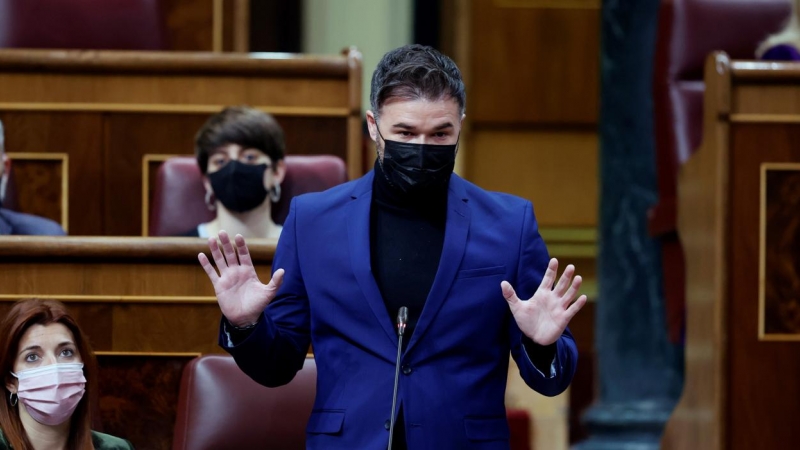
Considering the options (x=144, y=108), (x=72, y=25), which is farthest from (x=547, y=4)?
(x=144, y=108)

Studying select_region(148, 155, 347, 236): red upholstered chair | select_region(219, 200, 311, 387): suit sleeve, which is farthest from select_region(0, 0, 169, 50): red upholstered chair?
select_region(219, 200, 311, 387): suit sleeve

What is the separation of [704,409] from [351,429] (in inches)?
36.0

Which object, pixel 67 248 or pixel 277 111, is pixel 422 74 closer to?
pixel 67 248

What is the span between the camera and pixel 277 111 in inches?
88.7

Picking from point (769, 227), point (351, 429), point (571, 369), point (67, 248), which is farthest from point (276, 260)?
point (769, 227)

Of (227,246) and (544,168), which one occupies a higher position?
(544,168)

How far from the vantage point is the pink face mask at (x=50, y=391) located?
1.33m

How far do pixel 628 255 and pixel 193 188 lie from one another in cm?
107

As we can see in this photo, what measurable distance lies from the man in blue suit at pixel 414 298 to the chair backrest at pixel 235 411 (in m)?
0.22

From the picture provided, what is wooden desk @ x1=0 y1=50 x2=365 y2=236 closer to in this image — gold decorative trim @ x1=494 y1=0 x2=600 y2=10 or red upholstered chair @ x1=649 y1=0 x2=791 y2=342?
red upholstered chair @ x1=649 y1=0 x2=791 y2=342

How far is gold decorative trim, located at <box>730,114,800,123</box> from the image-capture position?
188 cm

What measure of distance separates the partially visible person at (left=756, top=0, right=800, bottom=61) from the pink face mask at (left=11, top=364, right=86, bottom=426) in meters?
1.43

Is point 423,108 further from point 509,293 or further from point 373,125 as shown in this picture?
point 509,293

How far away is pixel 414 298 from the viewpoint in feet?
3.76
